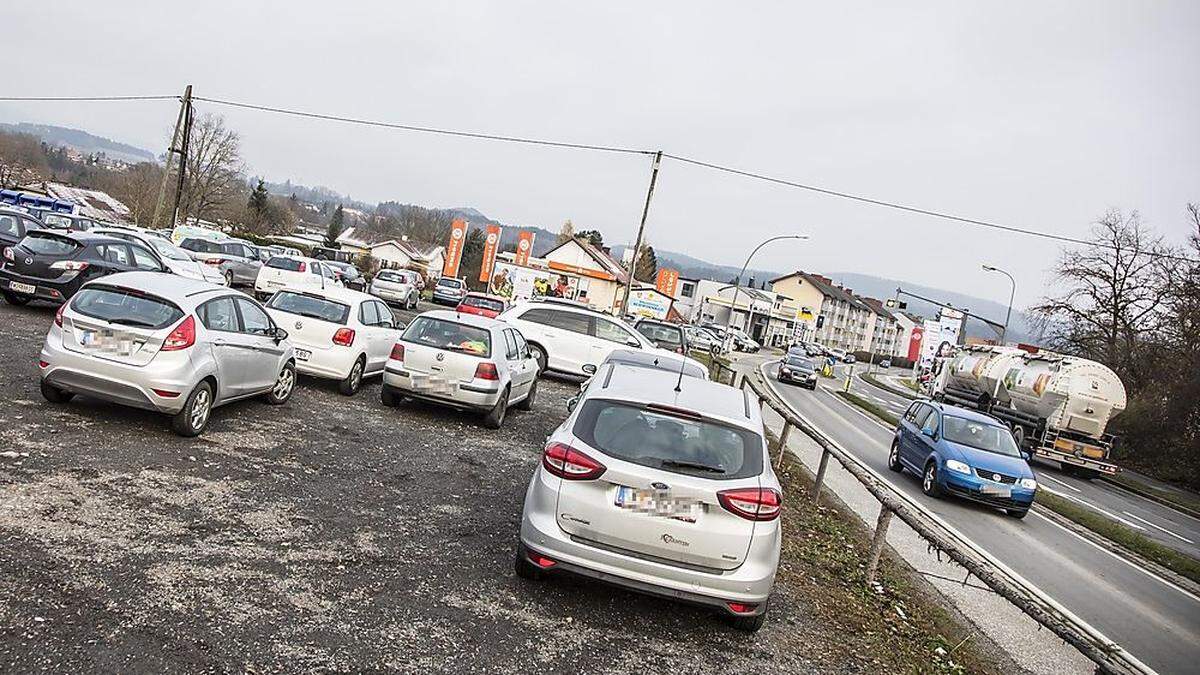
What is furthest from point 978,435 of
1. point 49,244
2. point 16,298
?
point 16,298

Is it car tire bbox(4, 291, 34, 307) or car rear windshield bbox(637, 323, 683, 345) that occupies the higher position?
car rear windshield bbox(637, 323, 683, 345)

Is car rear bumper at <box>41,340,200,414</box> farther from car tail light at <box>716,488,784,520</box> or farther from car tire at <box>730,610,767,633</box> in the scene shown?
car tire at <box>730,610,767,633</box>

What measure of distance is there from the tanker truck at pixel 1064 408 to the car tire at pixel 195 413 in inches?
936

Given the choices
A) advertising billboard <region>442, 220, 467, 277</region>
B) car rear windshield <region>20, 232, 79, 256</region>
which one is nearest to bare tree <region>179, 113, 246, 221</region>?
advertising billboard <region>442, 220, 467, 277</region>

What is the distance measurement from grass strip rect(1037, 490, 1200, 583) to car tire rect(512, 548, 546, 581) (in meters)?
11.1

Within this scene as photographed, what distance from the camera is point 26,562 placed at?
15.0 feet

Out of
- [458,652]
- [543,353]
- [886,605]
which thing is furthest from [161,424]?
[543,353]

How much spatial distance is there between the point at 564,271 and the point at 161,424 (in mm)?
67754

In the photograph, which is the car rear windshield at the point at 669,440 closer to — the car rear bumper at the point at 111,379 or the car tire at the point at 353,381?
the car rear bumper at the point at 111,379

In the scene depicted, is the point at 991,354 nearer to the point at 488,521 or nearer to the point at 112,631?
the point at 488,521

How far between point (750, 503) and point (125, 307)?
20.1ft

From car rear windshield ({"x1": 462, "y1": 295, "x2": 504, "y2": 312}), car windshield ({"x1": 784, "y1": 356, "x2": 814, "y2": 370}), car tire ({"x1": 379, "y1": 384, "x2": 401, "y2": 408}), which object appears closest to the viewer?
car tire ({"x1": 379, "y1": 384, "x2": 401, "y2": 408})

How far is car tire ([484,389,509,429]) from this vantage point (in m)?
11.1

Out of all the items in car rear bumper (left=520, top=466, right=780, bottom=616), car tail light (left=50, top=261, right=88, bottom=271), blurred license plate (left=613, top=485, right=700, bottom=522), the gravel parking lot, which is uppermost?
blurred license plate (left=613, top=485, right=700, bottom=522)
